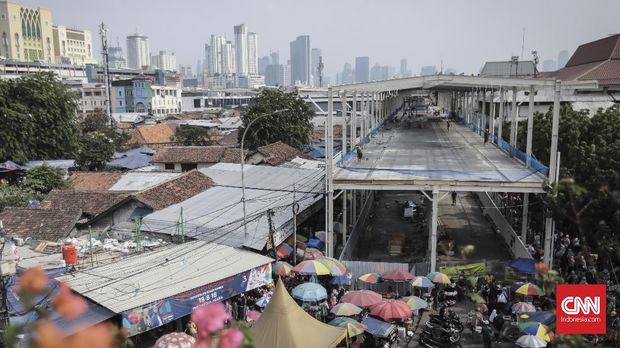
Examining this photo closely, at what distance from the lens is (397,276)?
1519cm

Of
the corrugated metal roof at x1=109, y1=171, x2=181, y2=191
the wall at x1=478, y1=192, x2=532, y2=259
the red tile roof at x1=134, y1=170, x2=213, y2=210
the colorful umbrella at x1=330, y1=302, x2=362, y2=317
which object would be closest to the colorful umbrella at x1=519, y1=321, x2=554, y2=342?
the colorful umbrella at x1=330, y1=302, x2=362, y2=317

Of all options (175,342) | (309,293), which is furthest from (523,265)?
(175,342)

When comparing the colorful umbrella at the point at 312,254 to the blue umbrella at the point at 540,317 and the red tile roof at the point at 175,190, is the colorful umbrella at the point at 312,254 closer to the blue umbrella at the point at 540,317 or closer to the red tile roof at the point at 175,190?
the red tile roof at the point at 175,190

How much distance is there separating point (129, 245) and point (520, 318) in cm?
1178

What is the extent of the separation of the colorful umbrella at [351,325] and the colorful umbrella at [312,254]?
13.5ft

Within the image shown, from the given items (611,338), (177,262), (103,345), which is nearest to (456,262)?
(611,338)

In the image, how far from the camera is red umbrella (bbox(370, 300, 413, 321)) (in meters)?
12.5

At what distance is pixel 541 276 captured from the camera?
3527 millimetres

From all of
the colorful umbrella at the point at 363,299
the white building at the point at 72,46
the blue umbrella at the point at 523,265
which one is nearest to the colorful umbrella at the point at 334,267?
the colorful umbrella at the point at 363,299

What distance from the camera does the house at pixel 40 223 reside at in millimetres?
17797

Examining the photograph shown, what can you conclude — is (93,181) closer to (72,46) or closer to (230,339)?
(230,339)

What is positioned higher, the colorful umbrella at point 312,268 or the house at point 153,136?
the house at point 153,136

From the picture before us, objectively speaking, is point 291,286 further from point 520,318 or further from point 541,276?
point 541,276

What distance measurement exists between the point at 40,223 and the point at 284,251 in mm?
8778
